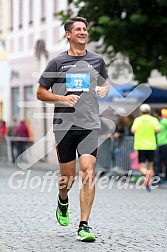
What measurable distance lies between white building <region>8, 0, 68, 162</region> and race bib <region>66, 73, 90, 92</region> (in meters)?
23.8

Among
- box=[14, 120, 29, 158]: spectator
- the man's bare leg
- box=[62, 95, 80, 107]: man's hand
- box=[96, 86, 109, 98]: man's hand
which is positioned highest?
box=[96, 86, 109, 98]: man's hand

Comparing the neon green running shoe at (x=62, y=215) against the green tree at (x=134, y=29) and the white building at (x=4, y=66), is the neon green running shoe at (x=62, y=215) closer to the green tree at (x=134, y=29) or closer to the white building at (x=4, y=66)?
the green tree at (x=134, y=29)

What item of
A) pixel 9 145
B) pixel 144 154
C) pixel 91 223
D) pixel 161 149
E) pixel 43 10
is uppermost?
pixel 43 10

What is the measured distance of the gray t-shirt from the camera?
8125mm

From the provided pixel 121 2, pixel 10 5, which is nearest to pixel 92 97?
pixel 121 2

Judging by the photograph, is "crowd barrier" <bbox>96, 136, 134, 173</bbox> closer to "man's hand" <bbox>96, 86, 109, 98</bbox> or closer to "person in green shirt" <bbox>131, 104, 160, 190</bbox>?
"person in green shirt" <bbox>131, 104, 160, 190</bbox>

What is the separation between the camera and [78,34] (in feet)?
26.8

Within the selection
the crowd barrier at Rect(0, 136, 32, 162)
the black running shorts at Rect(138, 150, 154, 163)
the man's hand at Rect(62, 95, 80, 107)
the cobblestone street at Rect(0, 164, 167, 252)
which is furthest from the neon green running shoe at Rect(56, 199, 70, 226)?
the crowd barrier at Rect(0, 136, 32, 162)

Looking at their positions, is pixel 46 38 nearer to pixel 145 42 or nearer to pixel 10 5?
pixel 10 5

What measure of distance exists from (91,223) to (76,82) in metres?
2.15

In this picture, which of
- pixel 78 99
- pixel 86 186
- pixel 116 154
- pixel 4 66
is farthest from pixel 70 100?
pixel 4 66

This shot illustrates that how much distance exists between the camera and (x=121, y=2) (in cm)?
2109

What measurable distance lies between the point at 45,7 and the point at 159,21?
14.8 meters

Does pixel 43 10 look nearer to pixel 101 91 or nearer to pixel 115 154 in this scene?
pixel 115 154
